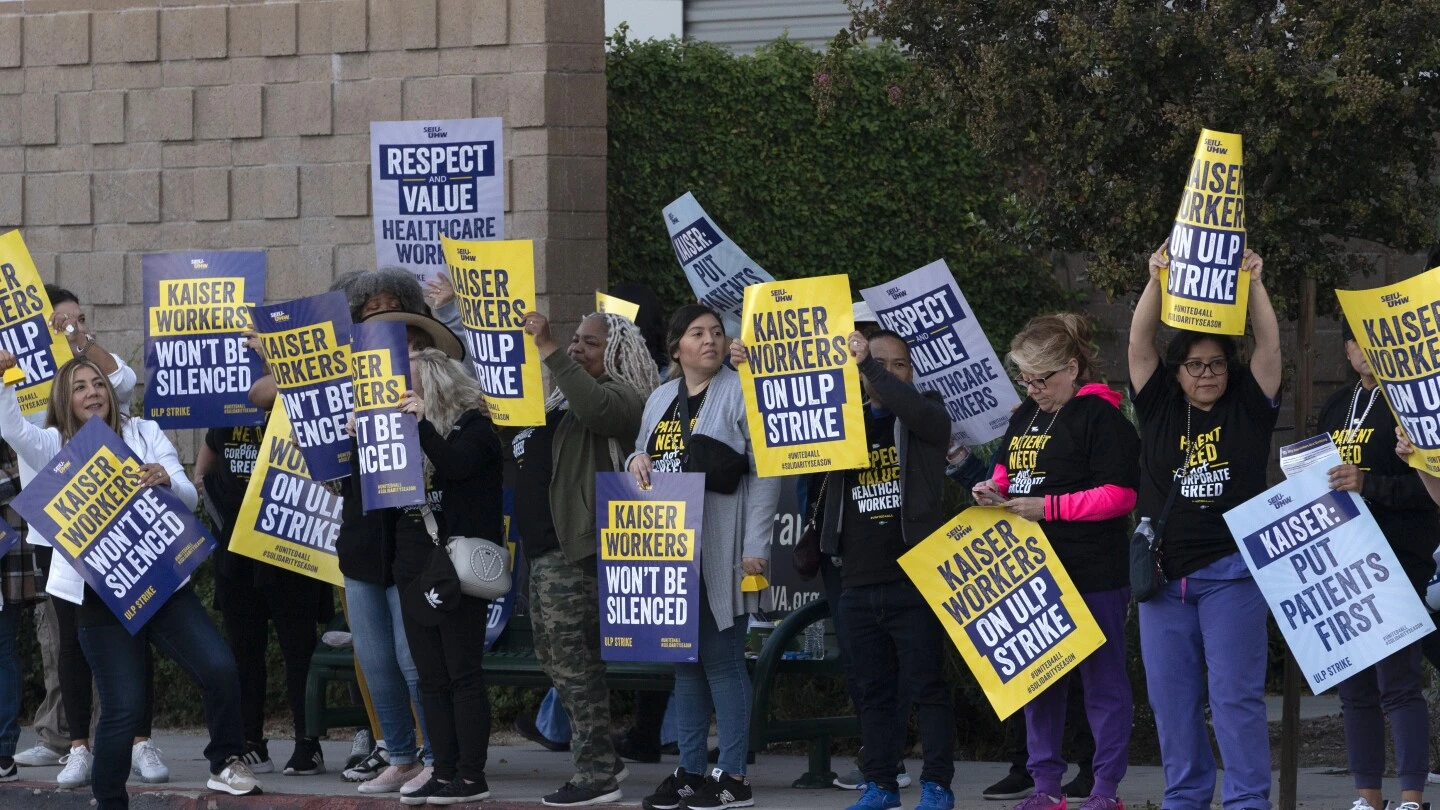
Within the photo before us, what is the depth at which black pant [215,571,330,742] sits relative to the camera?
8695 mm

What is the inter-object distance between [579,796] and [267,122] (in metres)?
5.52

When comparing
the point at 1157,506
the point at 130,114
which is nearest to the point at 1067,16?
the point at 1157,506

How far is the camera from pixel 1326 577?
6434 millimetres

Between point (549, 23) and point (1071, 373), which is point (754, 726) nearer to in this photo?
point (1071, 373)

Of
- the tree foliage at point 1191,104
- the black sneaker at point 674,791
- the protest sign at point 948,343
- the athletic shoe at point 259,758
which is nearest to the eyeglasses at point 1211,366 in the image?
the protest sign at point 948,343

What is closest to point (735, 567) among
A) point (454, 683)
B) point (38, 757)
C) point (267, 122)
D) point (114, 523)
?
point (454, 683)

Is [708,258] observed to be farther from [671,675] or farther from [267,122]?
[267,122]

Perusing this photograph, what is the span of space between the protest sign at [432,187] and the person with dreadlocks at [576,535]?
1.59 meters

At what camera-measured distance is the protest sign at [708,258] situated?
927 cm

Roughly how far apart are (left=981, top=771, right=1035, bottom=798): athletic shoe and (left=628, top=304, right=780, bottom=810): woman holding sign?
973 millimetres

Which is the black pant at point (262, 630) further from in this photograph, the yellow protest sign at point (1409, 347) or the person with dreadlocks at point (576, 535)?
the yellow protest sign at point (1409, 347)

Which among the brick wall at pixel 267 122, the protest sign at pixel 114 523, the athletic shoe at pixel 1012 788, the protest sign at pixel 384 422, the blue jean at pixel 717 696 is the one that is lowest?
the athletic shoe at pixel 1012 788

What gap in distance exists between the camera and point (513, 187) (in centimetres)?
1091

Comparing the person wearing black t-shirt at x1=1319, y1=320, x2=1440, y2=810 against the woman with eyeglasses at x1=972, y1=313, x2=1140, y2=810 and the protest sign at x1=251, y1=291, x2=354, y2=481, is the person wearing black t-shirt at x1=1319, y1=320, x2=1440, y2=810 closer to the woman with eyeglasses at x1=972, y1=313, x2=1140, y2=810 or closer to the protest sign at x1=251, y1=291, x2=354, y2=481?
the woman with eyeglasses at x1=972, y1=313, x2=1140, y2=810
